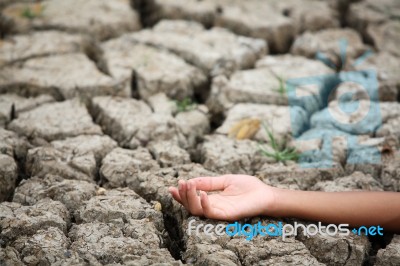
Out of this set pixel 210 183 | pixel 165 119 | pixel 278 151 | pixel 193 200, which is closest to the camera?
pixel 193 200

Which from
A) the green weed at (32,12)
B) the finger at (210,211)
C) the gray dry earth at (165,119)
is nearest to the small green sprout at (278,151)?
the gray dry earth at (165,119)

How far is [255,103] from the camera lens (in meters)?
2.40

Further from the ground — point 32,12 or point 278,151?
point 32,12

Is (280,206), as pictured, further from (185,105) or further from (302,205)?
(185,105)

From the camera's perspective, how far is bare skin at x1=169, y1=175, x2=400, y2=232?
60.1 inches

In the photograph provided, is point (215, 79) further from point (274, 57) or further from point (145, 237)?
point (145, 237)

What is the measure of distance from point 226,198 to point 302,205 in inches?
10.5

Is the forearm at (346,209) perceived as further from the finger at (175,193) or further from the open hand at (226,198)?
the finger at (175,193)

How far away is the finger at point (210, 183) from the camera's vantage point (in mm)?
1611

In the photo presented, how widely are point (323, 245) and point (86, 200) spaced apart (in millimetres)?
860

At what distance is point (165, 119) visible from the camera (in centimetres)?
220

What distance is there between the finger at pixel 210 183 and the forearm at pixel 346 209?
0.20m

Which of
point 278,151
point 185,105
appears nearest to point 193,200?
point 278,151

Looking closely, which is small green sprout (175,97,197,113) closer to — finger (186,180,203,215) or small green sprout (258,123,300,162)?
small green sprout (258,123,300,162)
